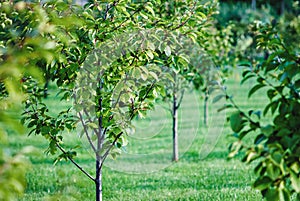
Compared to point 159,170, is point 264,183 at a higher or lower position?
higher

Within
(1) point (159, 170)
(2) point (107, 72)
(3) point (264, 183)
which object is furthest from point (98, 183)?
(1) point (159, 170)

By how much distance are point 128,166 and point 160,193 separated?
165 cm

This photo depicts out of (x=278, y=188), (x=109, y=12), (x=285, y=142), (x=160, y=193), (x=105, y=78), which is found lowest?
(x=160, y=193)

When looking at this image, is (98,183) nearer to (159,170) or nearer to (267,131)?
(267,131)

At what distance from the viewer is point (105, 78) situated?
159 inches

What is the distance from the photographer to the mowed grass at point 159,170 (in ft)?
18.6

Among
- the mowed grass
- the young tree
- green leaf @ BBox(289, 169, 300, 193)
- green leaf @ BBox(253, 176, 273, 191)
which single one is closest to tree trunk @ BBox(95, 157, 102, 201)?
the young tree

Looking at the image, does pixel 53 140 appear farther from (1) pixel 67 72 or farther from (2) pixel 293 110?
(2) pixel 293 110

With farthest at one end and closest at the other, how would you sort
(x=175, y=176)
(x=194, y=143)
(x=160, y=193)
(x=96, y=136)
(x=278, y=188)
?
(x=194, y=143)
(x=175, y=176)
(x=160, y=193)
(x=96, y=136)
(x=278, y=188)

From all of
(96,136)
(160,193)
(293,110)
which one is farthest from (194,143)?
(293,110)

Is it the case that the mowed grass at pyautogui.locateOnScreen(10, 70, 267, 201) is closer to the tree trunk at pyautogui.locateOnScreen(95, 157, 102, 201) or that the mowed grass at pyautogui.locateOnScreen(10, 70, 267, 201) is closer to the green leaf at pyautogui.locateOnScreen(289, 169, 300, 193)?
the tree trunk at pyautogui.locateOnScreen(95, 157, 102, 201)

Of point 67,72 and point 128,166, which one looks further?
point 128,166

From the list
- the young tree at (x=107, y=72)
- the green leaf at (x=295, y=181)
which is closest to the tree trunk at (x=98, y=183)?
the young tree at (x=107, y=72)

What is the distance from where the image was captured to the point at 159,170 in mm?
7391
